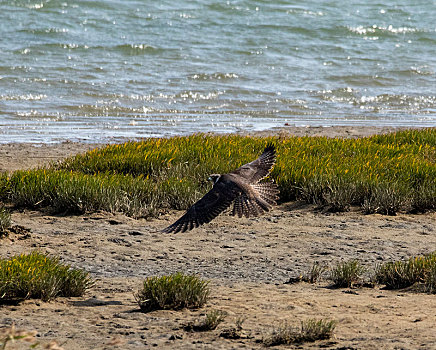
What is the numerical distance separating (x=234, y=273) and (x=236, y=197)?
2.55 feet

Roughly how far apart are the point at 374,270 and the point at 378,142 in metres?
5.83

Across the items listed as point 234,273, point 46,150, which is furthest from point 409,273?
point 46,150

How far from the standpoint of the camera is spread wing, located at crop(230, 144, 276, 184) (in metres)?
7.96

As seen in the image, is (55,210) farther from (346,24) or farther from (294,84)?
(346,24)

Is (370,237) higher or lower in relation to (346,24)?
lower

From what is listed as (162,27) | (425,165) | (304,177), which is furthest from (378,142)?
(162,27)

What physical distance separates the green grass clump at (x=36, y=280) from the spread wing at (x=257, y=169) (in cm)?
236

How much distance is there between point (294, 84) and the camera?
22516 millimetres

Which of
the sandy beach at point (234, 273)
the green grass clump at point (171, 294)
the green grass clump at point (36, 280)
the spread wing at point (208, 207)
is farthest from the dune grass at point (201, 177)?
the green grass clump at point (171, 294)

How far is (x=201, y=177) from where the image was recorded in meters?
10.2

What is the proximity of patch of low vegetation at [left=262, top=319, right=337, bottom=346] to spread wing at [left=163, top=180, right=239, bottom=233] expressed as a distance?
6.45 feet

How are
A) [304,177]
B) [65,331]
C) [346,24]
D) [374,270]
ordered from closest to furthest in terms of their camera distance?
[65,331], [374,270], [304,177], [346,24]

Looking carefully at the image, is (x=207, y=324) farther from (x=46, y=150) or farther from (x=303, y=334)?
(x=46, y=150)

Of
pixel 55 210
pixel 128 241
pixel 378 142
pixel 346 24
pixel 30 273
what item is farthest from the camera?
pixel 346 24
